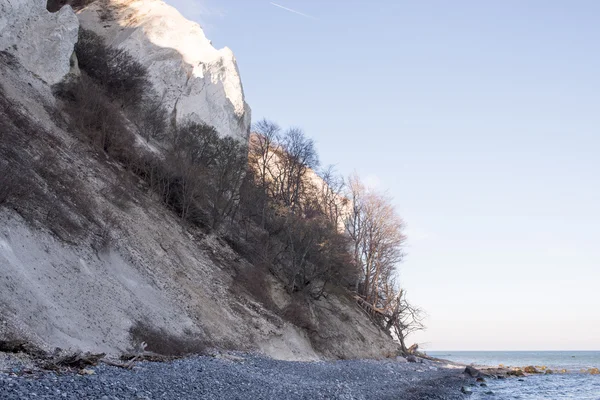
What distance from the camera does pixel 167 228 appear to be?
83.9 ft

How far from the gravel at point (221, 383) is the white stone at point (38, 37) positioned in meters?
18.8

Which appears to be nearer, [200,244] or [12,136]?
[12,136]

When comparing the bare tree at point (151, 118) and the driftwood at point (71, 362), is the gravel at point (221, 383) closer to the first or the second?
the driftwood at point (71, 362)

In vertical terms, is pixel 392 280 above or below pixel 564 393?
above

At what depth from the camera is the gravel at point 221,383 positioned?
8.75 meters

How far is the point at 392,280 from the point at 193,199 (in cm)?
2201

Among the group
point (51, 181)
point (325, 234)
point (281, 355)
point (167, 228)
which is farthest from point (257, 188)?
point (51, 181)

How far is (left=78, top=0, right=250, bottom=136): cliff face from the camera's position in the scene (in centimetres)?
3781

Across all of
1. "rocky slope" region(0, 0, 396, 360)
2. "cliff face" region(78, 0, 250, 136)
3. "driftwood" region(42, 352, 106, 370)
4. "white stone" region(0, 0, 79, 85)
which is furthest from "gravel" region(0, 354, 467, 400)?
"cliff face" region(78, 0, 250, 136)

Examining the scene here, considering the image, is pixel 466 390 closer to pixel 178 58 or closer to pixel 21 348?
pixel 21 348

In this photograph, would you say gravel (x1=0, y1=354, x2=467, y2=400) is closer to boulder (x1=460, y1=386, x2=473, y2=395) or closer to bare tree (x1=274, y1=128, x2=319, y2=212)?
boulder (x1=460, y1=386, x2=473, y2=395)

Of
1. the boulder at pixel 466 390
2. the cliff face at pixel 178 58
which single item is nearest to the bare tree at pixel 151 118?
the cliff face at pixel 178 58

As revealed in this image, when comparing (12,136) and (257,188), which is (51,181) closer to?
(12,136)

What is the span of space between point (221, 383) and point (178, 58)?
105 feet
